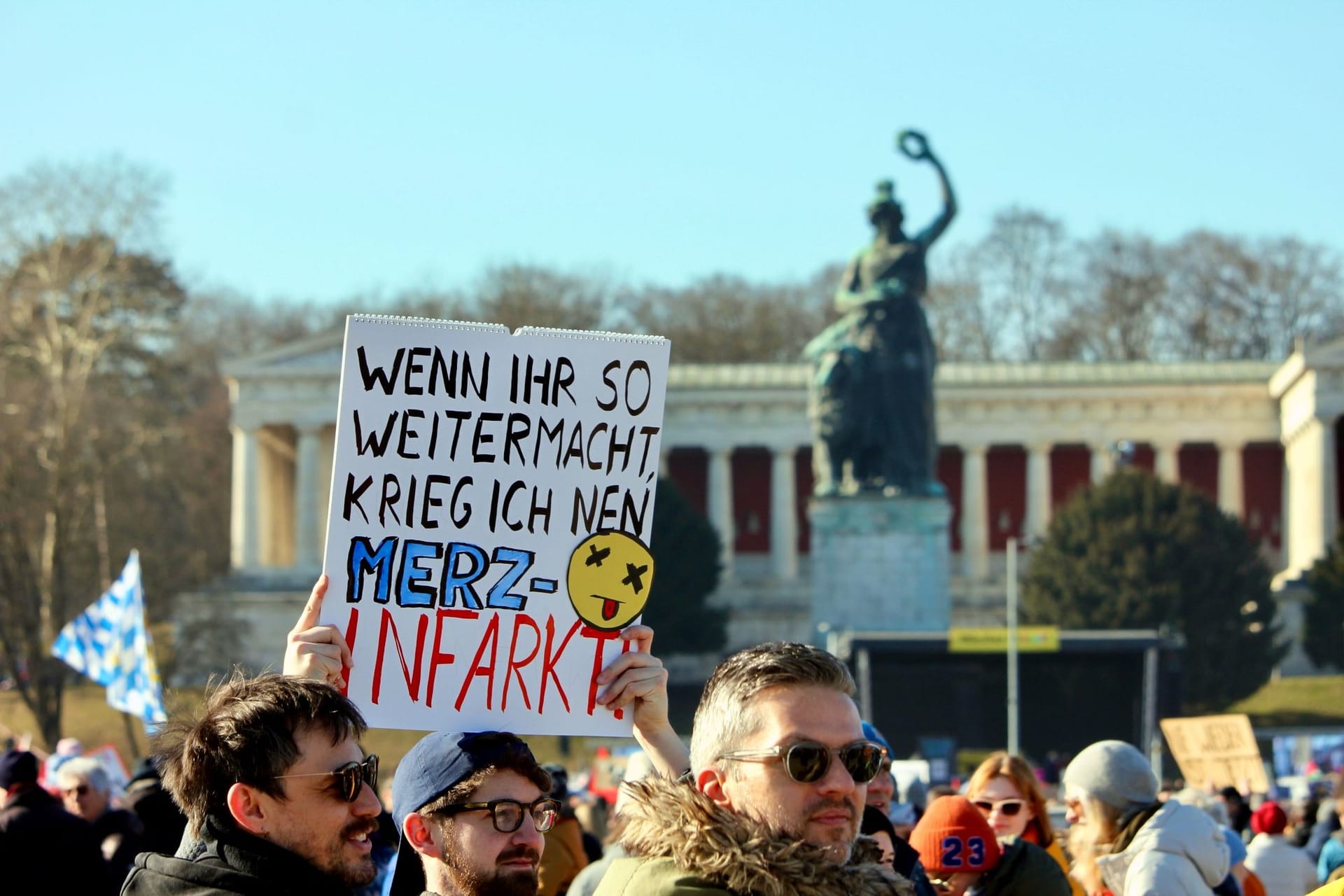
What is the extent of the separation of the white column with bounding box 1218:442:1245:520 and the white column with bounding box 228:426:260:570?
99.4ft

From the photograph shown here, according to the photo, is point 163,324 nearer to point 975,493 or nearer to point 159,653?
point 159,653

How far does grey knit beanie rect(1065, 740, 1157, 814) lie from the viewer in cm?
663

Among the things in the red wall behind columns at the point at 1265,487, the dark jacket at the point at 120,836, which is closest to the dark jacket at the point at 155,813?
the dark jacket at the point at 120,836

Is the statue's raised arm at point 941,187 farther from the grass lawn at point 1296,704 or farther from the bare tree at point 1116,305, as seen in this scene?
the bare tree at point 1116,305

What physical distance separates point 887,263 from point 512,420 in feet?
113

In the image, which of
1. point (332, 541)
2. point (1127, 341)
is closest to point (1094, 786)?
point (332, 541)

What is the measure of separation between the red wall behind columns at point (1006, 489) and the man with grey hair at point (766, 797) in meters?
72.4

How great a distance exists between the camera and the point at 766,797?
3.88m

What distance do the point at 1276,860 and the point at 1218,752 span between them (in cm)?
708

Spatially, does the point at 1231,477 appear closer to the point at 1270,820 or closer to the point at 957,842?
the point at 1270,820

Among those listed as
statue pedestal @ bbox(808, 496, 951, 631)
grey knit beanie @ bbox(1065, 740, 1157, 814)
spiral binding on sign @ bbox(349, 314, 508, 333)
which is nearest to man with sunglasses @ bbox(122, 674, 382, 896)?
spiral binding on sign @ bbox(349, 314, 508, 333)

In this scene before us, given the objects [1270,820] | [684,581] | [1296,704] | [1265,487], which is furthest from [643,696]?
[1265,487]

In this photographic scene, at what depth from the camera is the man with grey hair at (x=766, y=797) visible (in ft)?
12.1

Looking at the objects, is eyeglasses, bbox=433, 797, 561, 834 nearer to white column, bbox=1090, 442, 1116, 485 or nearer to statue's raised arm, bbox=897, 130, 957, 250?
statue's raised arm, bbox=897, 130, 957, 250
